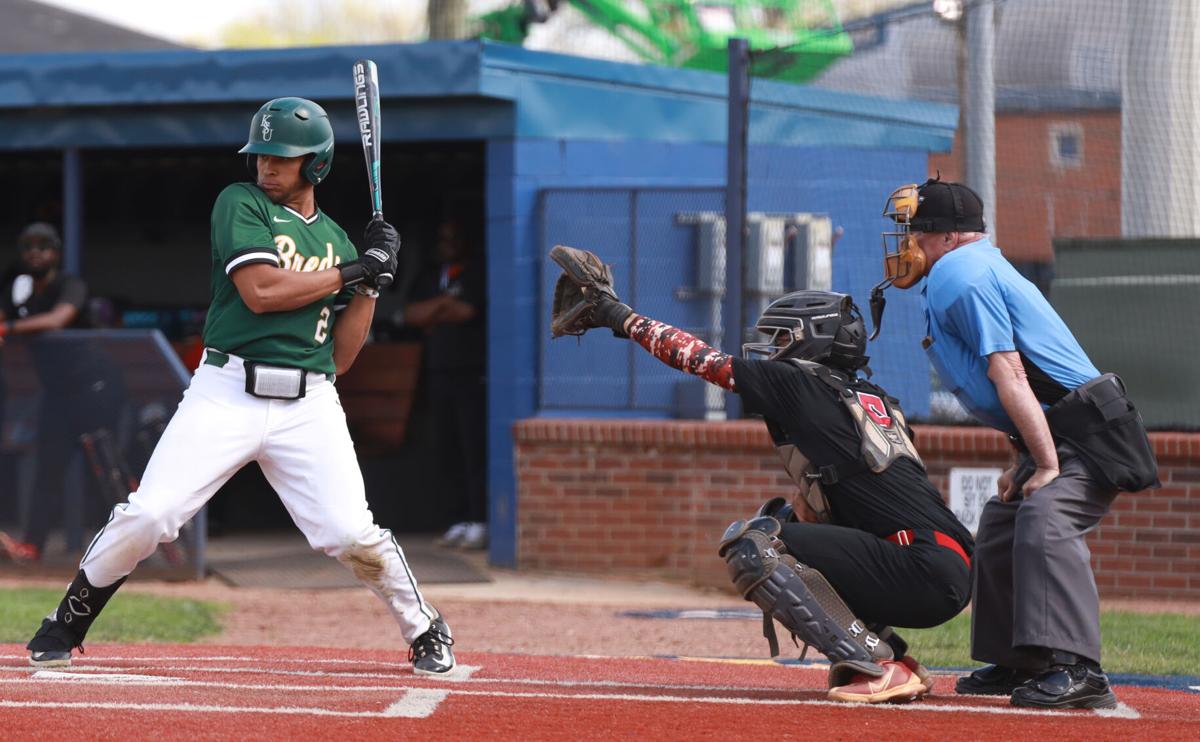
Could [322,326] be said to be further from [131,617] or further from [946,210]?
[131,617]

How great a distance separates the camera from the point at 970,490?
9422 millimetres

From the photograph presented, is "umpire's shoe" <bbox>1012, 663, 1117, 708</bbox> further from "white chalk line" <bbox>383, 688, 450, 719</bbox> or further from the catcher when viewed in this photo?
"white chalk line" <bbox>383, 688, 450, 719</bbox>

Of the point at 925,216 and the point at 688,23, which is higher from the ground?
the point at 688,23

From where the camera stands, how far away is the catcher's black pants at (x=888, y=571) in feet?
16.9

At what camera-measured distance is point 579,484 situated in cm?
1026

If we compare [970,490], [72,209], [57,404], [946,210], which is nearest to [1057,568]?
[946,210]

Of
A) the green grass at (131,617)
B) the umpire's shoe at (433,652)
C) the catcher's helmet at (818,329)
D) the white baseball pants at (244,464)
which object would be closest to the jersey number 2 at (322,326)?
the white baseball pants at (244,464)

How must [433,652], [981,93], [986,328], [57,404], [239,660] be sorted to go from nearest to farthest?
1. [986,328]
2. [433,652]
3. [239,660]
4. [981,93]
5. [57,404]

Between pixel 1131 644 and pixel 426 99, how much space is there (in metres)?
5.49

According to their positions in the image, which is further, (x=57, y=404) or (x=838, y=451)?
(x=57, y=404)

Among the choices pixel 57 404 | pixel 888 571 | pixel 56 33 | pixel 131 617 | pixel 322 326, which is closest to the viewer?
pixel 888 571

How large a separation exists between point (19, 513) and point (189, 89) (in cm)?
292

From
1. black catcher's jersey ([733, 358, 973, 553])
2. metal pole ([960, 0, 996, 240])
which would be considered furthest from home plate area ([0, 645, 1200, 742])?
metal pole ([960, 0, 996, 240])

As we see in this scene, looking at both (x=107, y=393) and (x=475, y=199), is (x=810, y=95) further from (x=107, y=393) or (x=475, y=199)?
(x=107, y=393)
